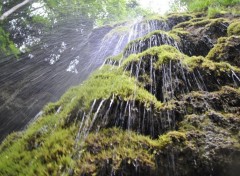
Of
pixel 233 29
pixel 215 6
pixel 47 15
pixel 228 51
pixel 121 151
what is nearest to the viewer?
pixel 121 151

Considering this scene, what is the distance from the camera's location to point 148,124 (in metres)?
3.65

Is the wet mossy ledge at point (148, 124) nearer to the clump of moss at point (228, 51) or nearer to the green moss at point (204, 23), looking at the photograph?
the clump of moss at point (228, 51)

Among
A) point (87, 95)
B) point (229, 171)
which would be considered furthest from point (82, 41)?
point (229, 171)

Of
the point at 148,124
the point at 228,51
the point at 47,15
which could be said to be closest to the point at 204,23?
the point at 228,51

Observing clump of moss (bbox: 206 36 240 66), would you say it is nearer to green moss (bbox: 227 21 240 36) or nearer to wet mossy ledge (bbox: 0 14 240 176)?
wet mossy ledge (bbox: 0 14 240 176)

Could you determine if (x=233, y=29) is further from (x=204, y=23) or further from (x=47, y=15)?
(x=47, y=15)

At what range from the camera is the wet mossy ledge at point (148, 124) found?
2957 millimetres

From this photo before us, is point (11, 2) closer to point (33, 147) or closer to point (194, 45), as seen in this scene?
point (194, 45)

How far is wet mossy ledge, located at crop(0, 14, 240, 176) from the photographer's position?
2.96 metres

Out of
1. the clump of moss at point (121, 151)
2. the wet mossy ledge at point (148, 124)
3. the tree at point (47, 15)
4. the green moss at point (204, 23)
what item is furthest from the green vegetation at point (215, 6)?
the tree at point (47, 15)

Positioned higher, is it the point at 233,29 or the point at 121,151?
the point at 233,29

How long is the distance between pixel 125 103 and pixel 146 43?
10.7 ft

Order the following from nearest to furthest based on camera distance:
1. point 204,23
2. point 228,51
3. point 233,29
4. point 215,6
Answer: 1. point 228,51
2. point 233,29
3. point 204,23
4. point 215,6

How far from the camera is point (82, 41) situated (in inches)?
590
